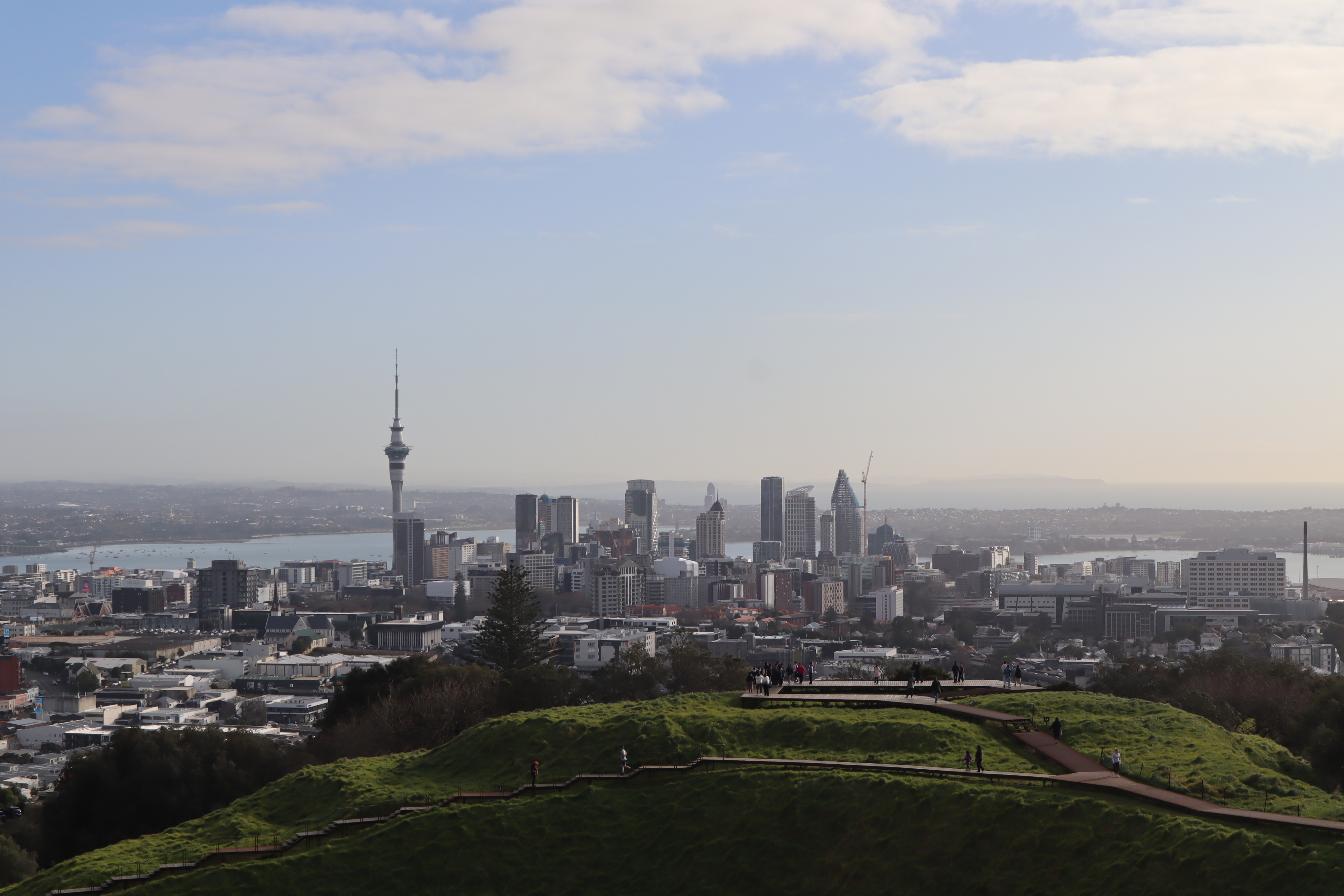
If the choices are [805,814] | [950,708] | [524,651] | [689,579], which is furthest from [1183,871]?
[689,579]

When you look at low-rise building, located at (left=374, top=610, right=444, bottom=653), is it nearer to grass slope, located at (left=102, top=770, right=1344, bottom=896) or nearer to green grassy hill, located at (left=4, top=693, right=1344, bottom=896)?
green grassy hill, located at (left=4, top=693, right=1344, bottom=896)

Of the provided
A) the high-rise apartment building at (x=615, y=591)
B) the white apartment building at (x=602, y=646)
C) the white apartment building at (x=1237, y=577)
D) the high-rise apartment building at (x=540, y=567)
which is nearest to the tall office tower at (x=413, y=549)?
the high-rise apartment building at (x=540, y=567)

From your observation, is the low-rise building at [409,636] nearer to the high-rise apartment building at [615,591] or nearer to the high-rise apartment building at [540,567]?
the high-rise apartment building at [615,591]

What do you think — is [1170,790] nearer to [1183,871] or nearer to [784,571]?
[1183,871]

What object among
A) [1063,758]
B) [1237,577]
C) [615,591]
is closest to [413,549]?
[615,591]

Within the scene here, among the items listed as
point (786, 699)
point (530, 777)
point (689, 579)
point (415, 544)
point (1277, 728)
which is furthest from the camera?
point (415, 544)

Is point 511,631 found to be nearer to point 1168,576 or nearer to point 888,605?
point 888,605
